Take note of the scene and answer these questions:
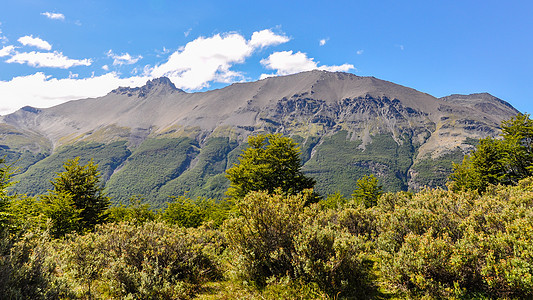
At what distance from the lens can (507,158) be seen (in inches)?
1302

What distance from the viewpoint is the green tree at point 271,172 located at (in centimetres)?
2469

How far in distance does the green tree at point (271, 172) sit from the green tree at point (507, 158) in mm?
22881

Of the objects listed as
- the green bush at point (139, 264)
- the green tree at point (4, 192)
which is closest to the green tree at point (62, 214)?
the green tree at point (4, 192)

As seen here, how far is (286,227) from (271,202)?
962 millimetres

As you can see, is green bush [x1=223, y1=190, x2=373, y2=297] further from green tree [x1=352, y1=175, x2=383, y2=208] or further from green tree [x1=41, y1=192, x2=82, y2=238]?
green tree [x1=352, y1=175, x2=383, y2=208]

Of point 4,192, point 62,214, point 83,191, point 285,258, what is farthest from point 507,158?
point 62,214

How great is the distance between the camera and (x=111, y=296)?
7.63 metres

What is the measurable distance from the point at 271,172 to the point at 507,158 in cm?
3271

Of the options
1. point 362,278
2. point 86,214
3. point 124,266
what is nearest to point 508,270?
point 362,278

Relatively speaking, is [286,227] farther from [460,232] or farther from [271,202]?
[460,232]

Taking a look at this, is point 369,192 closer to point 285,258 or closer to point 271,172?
point 271,172

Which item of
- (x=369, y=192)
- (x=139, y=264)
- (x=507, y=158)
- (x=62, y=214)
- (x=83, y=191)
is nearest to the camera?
(x=139, y=264)

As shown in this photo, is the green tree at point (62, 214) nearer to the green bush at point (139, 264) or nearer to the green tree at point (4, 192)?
the green tree at point (4, 192)

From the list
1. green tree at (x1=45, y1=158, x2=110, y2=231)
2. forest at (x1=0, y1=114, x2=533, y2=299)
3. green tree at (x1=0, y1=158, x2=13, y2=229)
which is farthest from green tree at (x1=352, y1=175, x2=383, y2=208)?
green tree at (x1=0, y1=158, x2=13, y2=229)
